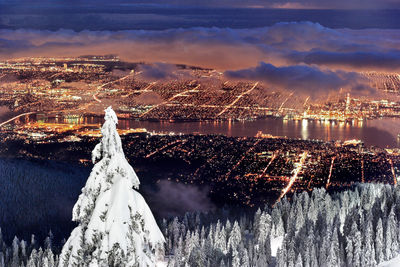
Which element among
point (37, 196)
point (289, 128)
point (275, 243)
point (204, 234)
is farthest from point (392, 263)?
point (289, 128)

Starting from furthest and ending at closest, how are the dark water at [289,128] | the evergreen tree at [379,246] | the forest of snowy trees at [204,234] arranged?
1. the dark water at [289,128]
2. the evergreen tree at [379,246]
3. the forest of snowy trees at [204,234]

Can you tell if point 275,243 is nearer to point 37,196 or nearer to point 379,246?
point 379,246

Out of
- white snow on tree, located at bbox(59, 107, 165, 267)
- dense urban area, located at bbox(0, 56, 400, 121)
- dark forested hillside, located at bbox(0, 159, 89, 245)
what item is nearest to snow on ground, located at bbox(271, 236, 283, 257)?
dark forested hillside, located at bbox(0, 159, 89, 245)

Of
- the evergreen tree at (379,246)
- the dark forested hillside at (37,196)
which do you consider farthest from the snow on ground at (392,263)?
the dark forested hillside at (37,196)

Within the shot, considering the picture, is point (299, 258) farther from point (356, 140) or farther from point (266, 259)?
point (356, 140)

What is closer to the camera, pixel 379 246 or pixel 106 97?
pixel 379 246

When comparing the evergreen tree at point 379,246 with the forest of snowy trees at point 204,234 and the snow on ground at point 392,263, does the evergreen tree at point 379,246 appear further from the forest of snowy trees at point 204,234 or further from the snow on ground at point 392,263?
the snow on ground at point 392,263

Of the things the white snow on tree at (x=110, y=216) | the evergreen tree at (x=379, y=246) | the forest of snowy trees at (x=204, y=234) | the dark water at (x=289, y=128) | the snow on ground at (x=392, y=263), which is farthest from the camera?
the dark water at (x=289, y=128)
